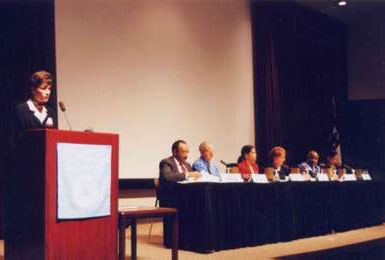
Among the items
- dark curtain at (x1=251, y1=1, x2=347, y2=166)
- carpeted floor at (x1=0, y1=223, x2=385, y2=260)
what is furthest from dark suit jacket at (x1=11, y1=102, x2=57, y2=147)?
dark curtain at (x1=251, y1=1, x2=347, y2=166)

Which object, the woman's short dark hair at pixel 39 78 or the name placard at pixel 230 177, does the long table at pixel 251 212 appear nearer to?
the name placard at pixel 230 177

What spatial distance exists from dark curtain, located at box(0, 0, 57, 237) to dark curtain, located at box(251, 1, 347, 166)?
370cm

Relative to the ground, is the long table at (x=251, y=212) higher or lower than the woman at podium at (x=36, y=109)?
lower

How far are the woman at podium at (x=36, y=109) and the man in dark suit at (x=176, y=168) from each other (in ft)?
6.76

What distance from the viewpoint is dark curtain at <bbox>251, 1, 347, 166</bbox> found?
809 centimetres

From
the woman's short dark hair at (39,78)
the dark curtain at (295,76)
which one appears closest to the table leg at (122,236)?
the woman's short dark hair at (39,78)

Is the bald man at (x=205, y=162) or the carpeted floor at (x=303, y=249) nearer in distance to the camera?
the carpeted floor at (x=303, y=249)

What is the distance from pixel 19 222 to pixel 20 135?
42 centimetres

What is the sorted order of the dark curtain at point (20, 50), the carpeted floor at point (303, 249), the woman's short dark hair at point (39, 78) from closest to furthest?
the woman's short dark hair at point (39, 78) < the carpeted floor at point (303, 249) < the dark curtain at point (20, 50)

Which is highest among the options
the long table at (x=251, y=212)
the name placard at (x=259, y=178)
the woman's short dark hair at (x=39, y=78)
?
the woman's short dark hair at (x=39, y=78)

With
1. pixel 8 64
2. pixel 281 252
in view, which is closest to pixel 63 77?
pixel 8 64

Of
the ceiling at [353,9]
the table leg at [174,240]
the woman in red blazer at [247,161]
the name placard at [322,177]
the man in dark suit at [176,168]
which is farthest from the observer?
the ceiling at [353,9]

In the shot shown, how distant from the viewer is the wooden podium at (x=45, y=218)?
7.40 ft

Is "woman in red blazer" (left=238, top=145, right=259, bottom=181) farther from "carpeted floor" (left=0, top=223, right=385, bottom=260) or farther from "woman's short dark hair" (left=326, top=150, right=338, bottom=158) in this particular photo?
"woman's short dark hair" (left=326, top=150, right=338, bottom=158)
